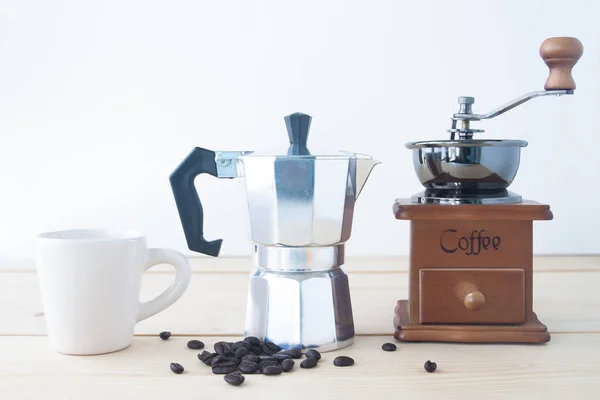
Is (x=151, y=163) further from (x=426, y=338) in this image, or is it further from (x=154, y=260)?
(x=426, y=338)

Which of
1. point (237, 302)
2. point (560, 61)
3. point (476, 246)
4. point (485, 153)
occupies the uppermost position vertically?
point (560, 61)

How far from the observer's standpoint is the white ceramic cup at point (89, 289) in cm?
71

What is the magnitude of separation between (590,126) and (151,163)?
2.97 feet

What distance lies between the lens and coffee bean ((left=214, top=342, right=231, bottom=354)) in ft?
2.41

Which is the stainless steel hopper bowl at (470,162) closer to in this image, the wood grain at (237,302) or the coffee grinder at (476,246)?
the coffee grinder at (476,246)

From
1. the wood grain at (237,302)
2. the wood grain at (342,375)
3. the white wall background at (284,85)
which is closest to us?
the wood grain at (342,375)

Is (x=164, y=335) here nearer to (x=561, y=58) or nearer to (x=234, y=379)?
(x=234, y=379)

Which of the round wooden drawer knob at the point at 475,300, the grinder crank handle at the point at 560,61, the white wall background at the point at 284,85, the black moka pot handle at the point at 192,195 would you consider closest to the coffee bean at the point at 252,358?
the black moka pot handle at the point at 192,195

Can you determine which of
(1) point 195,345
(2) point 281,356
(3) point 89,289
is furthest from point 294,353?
(3) point 89,289

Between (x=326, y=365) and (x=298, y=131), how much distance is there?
25 cm

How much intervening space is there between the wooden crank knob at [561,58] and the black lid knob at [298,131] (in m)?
0.28

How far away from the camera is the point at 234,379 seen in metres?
0.65

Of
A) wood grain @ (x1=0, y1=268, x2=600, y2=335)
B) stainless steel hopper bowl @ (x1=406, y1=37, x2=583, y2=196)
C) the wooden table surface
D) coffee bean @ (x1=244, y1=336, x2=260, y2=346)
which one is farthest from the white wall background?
coffee bean @ (x1=244, y1=336, x2=260, y2=346)

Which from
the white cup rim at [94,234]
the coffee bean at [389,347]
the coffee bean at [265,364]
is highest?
the white cup rim at [94,234]
